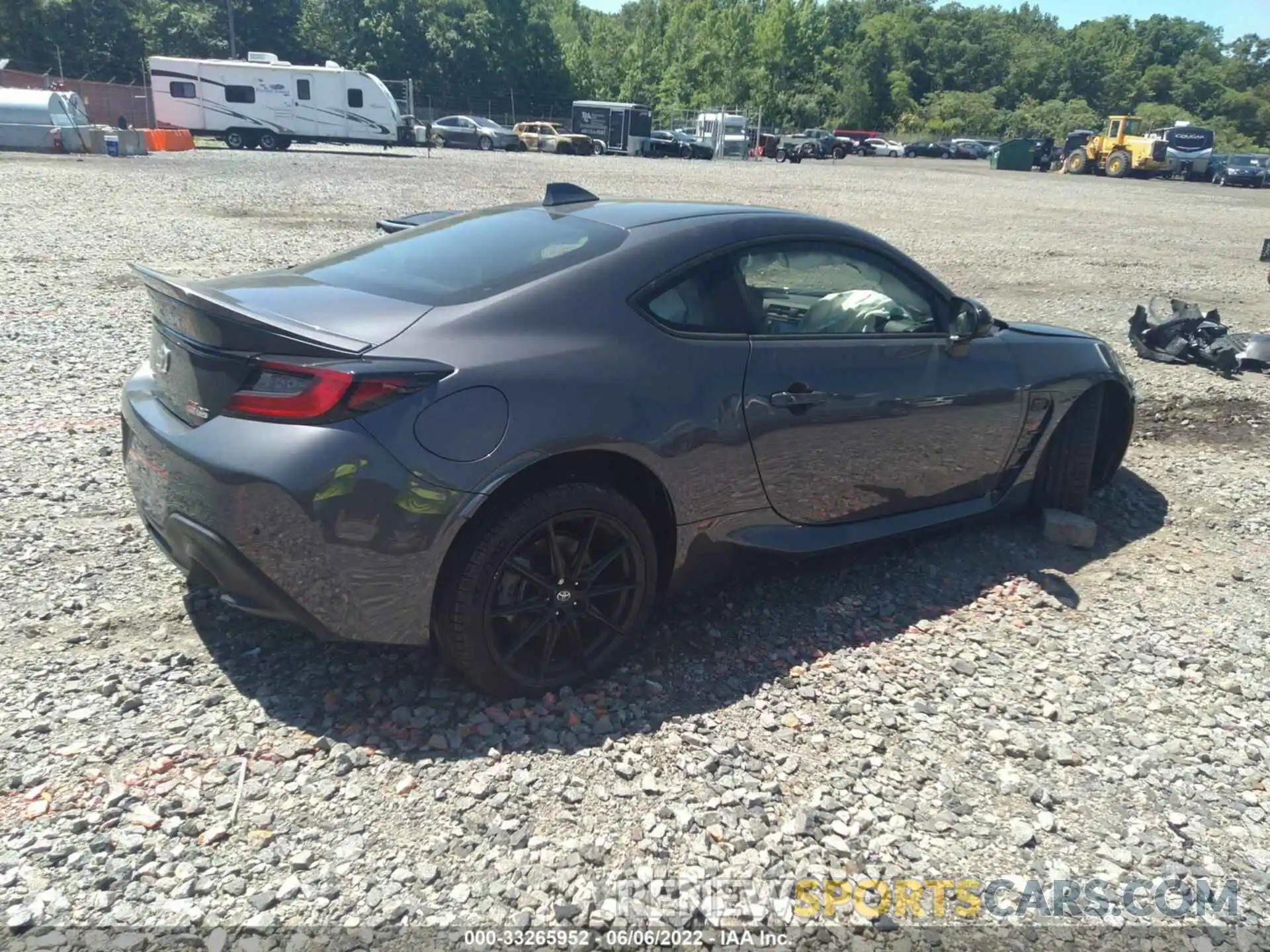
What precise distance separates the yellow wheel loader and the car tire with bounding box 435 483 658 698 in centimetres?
5232

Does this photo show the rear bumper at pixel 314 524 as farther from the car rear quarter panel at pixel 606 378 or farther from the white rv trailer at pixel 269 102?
the white rv trailer at pixel 269 102

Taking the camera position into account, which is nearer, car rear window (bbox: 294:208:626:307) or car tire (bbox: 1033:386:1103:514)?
car rear window (bbox: 294:208:626:307)

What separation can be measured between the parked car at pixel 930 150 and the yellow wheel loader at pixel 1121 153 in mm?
17861

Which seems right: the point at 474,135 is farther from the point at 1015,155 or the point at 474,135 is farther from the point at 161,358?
the point at 161,358

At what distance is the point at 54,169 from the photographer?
74.5ft

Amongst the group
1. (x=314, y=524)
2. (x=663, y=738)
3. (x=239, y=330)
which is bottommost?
(x=663, y=738)

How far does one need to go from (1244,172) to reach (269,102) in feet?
144

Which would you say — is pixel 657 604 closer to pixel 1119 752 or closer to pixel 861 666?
pixel 861 666

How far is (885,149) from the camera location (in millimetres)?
68750

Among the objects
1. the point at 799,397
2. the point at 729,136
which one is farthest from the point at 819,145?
the point at 799,397

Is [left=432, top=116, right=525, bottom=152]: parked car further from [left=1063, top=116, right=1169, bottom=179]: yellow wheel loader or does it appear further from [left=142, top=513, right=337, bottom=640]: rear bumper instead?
[left=142, top=513, right=337, bottom=640]: rear bumper

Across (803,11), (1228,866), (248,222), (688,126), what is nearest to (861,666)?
(1228,866)

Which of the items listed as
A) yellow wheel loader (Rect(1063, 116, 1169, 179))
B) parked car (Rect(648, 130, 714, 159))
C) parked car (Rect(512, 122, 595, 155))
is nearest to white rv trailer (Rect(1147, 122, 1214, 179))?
yellow wheel loader (Rect(1063, 116, 1169, 179))

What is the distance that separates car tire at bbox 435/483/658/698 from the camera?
110 inches
